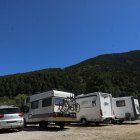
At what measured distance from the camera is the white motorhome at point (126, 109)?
31047mm

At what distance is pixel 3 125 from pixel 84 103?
32.6ft

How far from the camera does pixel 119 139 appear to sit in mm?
15797

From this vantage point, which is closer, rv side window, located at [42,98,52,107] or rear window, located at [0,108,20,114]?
rear window, located at [0,108,20,114]

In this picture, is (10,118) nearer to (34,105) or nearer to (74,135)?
(74,135)

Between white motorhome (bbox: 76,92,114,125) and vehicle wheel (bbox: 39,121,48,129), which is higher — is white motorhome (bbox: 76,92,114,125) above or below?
above

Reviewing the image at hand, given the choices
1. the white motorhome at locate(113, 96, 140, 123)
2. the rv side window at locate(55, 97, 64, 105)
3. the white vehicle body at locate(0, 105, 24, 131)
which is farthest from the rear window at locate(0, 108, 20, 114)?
the white motorhome at locate(113, 96, 140, 123)

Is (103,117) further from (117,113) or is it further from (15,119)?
(15,119)

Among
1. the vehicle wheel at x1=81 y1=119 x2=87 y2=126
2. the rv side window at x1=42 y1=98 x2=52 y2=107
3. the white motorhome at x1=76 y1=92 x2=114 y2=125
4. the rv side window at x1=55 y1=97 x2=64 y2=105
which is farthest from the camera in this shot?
the vehicle wheel at x1=81 y1=119 x2=87 y2=126

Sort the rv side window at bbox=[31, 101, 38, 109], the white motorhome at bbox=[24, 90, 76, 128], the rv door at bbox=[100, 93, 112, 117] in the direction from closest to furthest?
1. the white motorhome at bbox=[24, 90, 76, 128]
2. the rv side window at bbox=[31, 101, 38, 109]
3. the rv door at bbox=[100, 93, 112, 117]

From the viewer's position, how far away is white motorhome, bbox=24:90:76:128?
74.9 feet

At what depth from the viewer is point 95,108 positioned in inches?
1096

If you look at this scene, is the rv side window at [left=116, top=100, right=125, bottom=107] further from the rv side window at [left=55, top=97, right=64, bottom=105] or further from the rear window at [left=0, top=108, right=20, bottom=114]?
the rear window at [left=0, top=108, right=20, bottom=114]

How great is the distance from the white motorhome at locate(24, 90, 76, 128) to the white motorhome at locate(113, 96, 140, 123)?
8650mm

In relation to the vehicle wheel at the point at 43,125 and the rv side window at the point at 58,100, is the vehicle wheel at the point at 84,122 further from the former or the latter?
the rv side window at the point at 58,100
